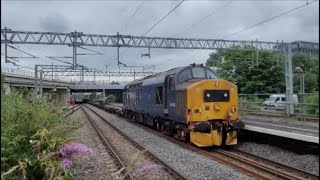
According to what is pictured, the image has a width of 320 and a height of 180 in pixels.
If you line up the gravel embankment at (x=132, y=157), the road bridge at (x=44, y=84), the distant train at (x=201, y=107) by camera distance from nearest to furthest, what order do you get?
the gravel embankment at (x=132, y=157) → the distant train at (x=201, y=107) → the road bridge at (x=44, y=84)

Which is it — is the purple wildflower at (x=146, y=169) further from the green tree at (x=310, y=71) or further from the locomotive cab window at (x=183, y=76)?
the locomotive cab window at (x=183, y=76)

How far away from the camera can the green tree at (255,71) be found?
34375 millimetres

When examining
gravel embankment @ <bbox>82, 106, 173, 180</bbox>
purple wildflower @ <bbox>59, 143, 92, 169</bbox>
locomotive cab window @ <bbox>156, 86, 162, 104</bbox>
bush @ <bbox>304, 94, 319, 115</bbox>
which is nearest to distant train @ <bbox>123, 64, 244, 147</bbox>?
locomotive cab window @ <bbox>156, 86, 162, 104</bbox>

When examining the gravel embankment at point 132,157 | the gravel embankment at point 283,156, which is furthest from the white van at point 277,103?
the gravel embankment at point 132,157

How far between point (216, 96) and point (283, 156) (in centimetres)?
372

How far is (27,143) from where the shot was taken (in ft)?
30.6

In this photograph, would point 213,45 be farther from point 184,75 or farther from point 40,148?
Answer: point 40,148

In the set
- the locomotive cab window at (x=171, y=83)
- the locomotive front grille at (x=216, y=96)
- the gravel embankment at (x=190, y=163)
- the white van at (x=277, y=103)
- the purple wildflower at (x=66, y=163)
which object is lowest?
the gravel embankment at (x=190, y=163)

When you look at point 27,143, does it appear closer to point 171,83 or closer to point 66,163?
point 66,163

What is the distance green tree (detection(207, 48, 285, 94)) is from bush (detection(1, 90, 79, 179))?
24.1 meters

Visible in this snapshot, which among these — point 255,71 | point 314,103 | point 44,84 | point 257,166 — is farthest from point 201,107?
point 44,84

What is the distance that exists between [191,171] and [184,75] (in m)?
6.66

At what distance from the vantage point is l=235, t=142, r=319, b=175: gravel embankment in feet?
40.2

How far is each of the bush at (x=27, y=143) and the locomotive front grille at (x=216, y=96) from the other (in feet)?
22.0
